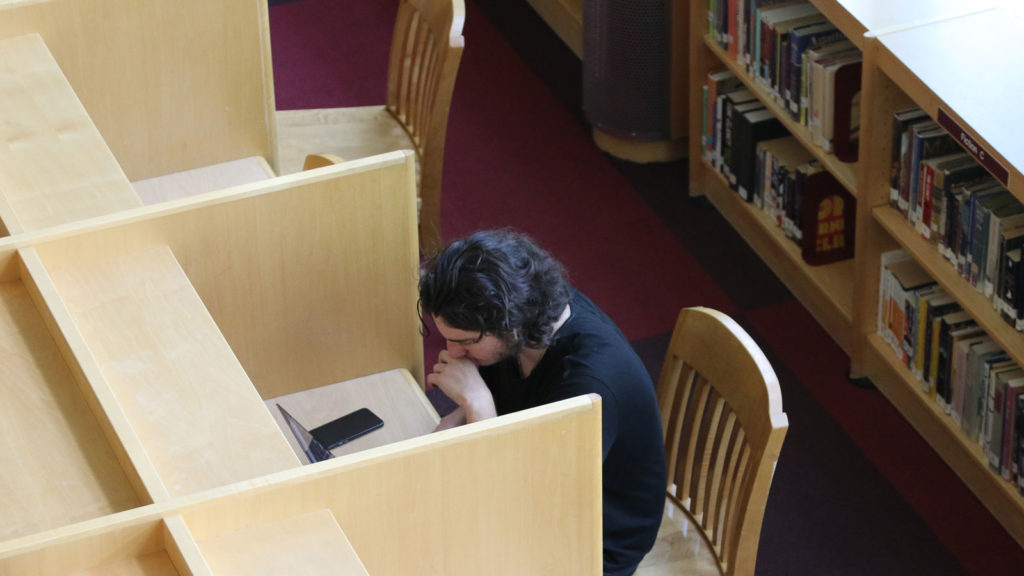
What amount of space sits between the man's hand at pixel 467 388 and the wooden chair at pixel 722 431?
365 millimetres

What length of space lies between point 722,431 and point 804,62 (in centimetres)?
135

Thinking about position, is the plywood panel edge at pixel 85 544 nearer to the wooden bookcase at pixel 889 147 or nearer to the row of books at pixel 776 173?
the wooden bookcase at pixel 889 147

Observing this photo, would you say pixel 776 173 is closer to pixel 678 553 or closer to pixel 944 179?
pixel 944 179

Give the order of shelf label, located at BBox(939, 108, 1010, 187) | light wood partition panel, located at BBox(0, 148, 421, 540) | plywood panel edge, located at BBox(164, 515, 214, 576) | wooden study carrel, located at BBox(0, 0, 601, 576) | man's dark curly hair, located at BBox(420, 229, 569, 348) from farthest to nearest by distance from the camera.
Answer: shelf label, located at BBox(939, 108, 1010, 187) < man's dark curly hair, located at BBox(420, 229, 569, 348) < light wood partition panel, located at BBox(0, 148, 421, 540) < wooden study carrel, located at BBox(0, 0, 601, 576) < plywood panel edge, located at BBox(164, 515, 214, 576)

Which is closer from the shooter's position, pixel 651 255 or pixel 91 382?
pixel 91 382

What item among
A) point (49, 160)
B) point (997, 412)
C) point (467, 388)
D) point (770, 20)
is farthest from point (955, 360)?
point (49, 160)

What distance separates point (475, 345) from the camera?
2230 mm

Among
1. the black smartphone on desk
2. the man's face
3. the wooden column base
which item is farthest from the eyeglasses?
the wooden column base

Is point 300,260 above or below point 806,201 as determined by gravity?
above

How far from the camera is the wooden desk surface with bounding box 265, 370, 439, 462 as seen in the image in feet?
8.13

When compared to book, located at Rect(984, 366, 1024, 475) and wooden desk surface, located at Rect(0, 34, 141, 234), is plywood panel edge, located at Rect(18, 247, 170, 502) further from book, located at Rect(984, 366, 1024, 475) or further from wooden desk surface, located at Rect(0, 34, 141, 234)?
book, located at Rect(984, 366, 1024, 475)

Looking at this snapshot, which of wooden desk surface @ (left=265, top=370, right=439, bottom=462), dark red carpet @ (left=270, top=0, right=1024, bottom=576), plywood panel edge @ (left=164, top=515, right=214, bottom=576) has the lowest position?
dark red carpet @ (left=270, top=0, right=1024, bottom=576)

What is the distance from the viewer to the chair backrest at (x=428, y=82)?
322 centimetres

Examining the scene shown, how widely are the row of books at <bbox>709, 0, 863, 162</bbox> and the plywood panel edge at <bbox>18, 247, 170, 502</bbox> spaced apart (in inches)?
77.8
